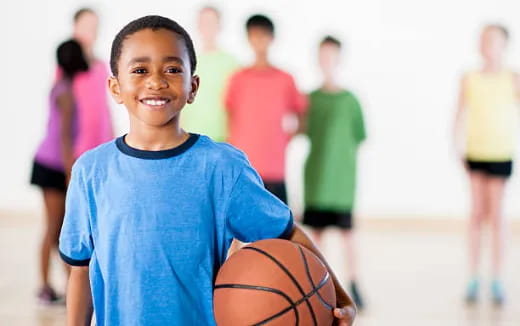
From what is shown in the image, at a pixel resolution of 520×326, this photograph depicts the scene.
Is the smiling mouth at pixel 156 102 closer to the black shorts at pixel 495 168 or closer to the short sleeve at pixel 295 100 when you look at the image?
the short sleeve at pixel 295 100

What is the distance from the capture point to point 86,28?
475 cm

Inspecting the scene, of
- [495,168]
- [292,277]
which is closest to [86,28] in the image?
[495,168]

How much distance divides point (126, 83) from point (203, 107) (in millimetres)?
3047

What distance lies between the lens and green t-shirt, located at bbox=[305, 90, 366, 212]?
15.4ft

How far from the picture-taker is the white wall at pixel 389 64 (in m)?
7.25

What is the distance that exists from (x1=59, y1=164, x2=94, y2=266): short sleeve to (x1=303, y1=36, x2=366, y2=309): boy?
9.62 ft

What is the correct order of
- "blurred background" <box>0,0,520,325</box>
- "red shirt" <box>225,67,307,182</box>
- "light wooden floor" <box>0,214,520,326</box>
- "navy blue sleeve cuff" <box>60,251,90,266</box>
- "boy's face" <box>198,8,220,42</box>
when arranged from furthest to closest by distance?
"blurred background" <box>0,0,520,325</box>, "boy's face" <box>198,8,220,42</box>, "red shirt" <box>225,67,307,182</box>, "light wooden floor" <box>0,214,520,326</box>, "navy blue sleeve cuff" <box>60,251,90,266</box>

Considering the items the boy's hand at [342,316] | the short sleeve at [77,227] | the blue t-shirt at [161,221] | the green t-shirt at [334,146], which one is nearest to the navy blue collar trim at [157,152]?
the blue t-shirt at [161,221]

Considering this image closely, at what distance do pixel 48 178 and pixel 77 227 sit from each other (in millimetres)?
2646

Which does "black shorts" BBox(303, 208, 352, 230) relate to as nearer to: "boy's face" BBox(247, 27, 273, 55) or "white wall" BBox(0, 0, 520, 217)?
"boy's face" BBox(247, 27, 273, 55)

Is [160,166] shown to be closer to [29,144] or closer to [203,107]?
[203,107]

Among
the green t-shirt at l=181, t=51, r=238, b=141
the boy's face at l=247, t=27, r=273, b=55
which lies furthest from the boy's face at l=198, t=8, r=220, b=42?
the boy's face at l=247, t=27, r=273, b=55

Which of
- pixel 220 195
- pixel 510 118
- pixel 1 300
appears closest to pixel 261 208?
pixel 220 195

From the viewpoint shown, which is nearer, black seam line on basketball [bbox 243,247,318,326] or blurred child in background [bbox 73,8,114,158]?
black seam line on basketball [bbox 243,247,318,326]
